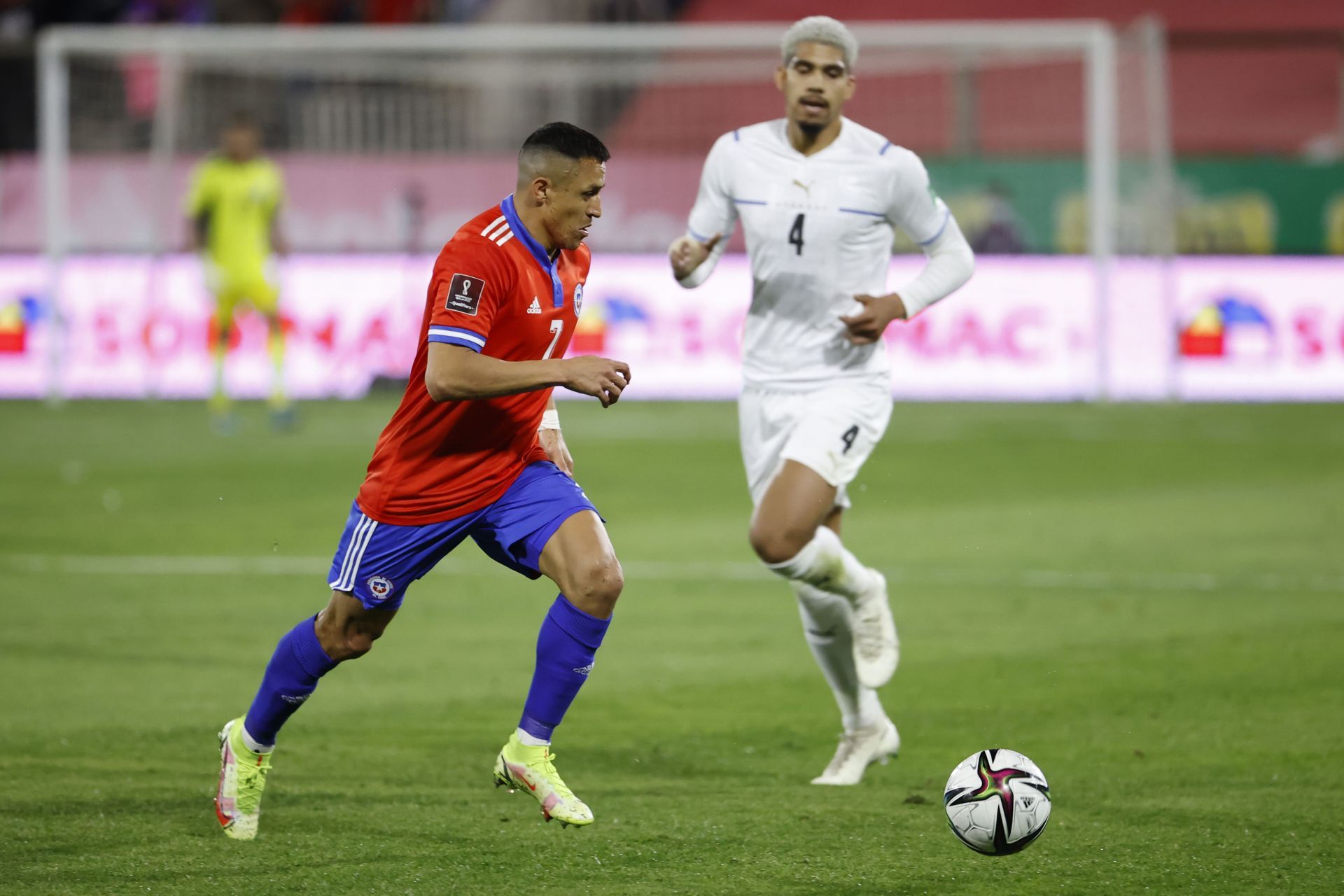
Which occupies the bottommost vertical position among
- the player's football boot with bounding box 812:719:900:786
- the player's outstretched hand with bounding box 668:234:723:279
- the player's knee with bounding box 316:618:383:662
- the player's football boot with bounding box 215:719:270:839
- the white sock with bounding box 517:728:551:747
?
the player's football boot with bounding box 812:719:900:786

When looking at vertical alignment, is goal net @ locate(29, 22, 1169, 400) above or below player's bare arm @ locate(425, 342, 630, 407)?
above

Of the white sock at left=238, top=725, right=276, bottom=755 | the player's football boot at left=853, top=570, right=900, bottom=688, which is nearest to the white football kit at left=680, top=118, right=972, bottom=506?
the player's football boot at left=853, top=570, right=900, bottom=688

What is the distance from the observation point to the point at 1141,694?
7.19m

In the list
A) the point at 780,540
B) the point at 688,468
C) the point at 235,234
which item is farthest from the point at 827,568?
the point at 235,234

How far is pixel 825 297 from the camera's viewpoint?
6.53m

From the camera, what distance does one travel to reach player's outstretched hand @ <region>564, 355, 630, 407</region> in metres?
4.79

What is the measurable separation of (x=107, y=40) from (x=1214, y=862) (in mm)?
17474

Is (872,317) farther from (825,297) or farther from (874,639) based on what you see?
(874,639)

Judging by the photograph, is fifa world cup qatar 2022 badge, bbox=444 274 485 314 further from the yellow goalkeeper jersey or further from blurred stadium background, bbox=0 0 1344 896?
the yellow goalkeeper jersey

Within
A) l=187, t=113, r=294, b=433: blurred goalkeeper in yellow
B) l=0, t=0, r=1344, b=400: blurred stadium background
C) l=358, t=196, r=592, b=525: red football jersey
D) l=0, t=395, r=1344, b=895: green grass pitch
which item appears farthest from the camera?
l=0, t=0, r=1344, b=400: blurred stadium background

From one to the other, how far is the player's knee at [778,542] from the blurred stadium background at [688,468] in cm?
70

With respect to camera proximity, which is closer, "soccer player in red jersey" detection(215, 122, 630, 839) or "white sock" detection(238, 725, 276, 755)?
"soccer player in red jersey" detection(215, 122, 630, 839)

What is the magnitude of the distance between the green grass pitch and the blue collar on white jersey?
1462 millimetres

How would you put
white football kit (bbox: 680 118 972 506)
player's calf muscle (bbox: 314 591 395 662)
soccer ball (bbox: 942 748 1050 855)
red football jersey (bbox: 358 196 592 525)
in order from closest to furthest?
1. soccer ball (bbox: 942 748 1050 855)
2. red football jersey (bbox: 358 196 592 525)
3. player's calf muscle (bbox: 314 591 395 662)
4. white football kit (bbox: 680 118 972 506)
